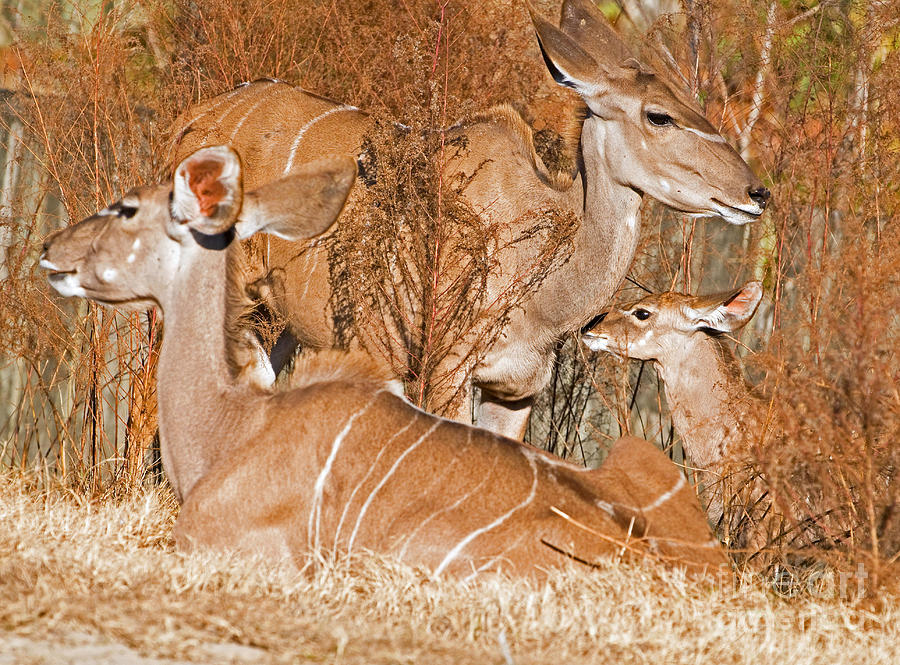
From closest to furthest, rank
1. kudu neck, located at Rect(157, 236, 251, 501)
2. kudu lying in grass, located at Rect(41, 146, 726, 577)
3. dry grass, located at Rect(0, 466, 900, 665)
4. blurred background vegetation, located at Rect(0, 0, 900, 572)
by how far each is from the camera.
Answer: dry grass, located at Rect(0, 466, 900, 665)
kudu lying in grass, located at Rect(41, 146, 726, 577)
kudu neck, located at Rect(157, 236, 251, 501)
blurred background vegetation, located at Rect(0, 0, 900, 572)

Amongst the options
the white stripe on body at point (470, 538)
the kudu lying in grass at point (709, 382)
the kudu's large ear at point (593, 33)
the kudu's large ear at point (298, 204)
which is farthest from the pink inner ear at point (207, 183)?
the kudu lying in grass at point (709, 382)

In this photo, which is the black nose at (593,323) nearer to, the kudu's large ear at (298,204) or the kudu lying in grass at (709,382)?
the kudu lying in grass at (709,382)

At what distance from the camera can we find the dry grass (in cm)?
303

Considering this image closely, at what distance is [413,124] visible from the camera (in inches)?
205

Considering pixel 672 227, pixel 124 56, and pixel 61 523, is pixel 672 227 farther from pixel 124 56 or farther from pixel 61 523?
pixel 61 523

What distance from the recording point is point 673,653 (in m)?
3.27

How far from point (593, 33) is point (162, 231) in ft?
7.93

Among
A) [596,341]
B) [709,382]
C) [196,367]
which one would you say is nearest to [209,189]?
[196,367]

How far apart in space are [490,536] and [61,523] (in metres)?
1.65

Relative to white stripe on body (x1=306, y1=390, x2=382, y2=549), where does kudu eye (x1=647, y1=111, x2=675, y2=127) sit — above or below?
above

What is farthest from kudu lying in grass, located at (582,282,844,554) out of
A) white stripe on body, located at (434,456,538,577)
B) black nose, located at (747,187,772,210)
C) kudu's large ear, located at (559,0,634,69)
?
white stripe on body, located at (434,456,538,577)

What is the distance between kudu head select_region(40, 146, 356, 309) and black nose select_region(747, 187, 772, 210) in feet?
6.27

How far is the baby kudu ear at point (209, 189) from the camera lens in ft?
13.2

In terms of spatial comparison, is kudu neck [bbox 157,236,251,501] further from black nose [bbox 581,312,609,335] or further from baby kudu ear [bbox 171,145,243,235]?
black nose [bbox 581,312,609,335]
